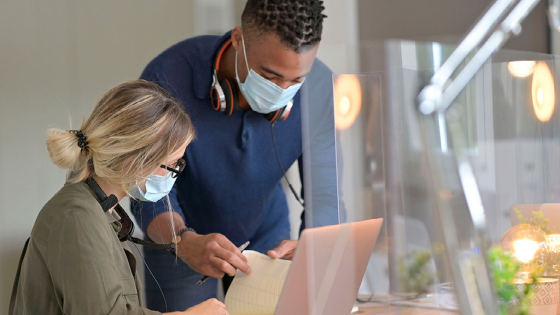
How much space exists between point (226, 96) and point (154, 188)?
353mm

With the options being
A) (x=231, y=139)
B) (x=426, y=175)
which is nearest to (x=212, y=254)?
(x=231, y=139)

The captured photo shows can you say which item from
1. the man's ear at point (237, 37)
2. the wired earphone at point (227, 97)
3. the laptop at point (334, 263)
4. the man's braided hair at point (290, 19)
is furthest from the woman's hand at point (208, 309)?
the man's ear at point (237, 37)

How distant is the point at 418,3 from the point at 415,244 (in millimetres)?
369

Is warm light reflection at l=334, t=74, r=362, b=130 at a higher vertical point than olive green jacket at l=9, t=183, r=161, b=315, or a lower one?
higher

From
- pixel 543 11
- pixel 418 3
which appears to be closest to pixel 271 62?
pixel 418 3

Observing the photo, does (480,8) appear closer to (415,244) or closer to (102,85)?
(415,244)

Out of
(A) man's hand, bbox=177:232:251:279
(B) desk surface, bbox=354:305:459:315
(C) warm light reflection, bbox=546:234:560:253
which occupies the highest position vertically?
(C) warm light reflection, bbox=546:234:560:253

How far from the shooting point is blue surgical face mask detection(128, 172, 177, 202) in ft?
3.82

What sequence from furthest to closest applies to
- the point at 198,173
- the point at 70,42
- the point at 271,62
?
1. the point at 70,42
2. the point at 198,173
3. the point at 271,62

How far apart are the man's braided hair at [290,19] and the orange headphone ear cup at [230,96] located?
0.16 meters

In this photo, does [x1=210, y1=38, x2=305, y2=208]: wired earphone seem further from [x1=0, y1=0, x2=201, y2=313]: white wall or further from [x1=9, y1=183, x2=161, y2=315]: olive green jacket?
[x1=0, y1=0, x2=201, y2=313]: white wall

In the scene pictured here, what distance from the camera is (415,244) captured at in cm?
71

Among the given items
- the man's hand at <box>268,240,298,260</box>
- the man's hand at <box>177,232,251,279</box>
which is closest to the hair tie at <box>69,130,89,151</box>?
the man's hand at <box>177,232,251,279</box>

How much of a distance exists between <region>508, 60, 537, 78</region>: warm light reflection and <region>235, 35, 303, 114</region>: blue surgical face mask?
0.63m
